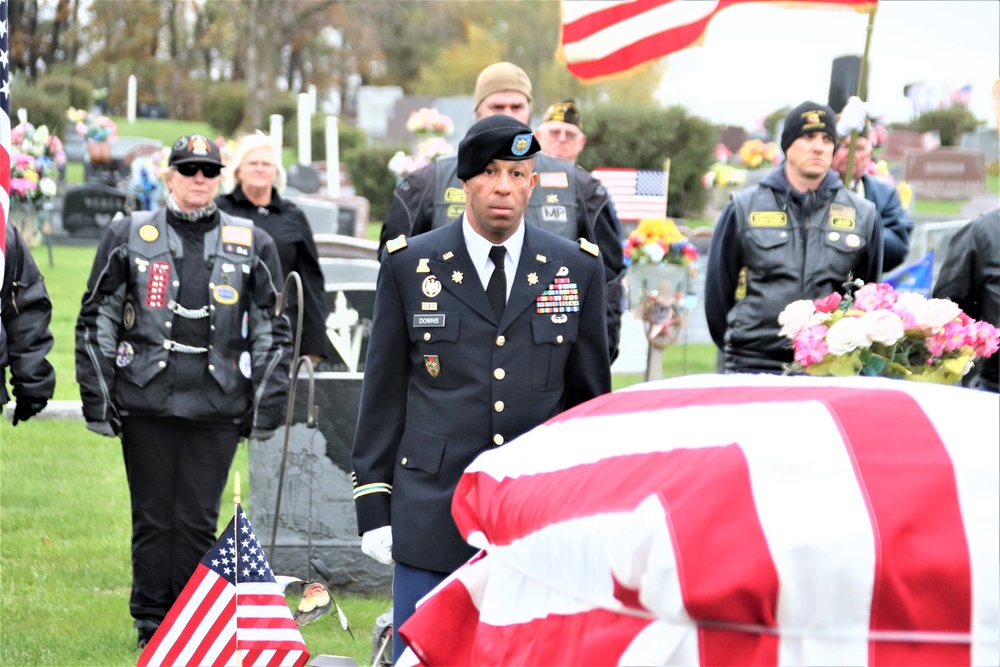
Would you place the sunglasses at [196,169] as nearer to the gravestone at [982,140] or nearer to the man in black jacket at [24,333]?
the man in black jacket at [24,333]

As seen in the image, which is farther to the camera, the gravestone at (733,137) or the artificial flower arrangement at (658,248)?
the gravestone at (733,137)

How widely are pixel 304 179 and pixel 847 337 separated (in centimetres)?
2236

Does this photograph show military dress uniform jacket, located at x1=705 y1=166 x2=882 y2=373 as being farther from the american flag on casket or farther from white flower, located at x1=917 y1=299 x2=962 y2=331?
the american flag on casket

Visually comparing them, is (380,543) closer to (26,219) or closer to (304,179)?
(26,219)

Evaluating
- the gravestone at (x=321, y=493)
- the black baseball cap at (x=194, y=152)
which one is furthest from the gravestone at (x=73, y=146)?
the black baseball cap at (x=194, y=152)

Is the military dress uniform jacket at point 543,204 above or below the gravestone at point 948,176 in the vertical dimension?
above

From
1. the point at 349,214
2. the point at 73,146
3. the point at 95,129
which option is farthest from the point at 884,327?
the point at 73,146

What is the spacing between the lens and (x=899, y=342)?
5.27 meters

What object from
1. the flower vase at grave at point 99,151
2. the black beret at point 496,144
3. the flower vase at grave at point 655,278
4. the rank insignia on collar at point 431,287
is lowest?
the flower vase at grave at point 655,278

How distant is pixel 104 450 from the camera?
9.97 metres

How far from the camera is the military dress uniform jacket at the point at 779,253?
654 cm

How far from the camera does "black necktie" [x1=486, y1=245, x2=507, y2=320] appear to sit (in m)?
4.06

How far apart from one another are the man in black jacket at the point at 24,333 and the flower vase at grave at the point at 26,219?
13751mm

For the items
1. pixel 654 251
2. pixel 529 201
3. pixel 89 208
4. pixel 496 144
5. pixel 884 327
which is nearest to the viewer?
pixel 496 144
